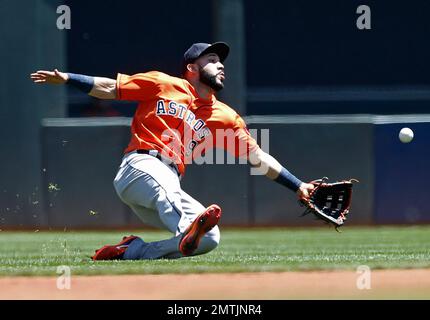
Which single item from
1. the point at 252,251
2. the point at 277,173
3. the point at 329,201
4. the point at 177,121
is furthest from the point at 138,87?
the point at 252,251

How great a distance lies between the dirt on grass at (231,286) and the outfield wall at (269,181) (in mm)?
6095

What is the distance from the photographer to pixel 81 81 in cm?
689

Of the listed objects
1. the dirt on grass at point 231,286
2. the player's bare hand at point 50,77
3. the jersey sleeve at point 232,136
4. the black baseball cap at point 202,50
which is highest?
the black baseball cap at point 202,50

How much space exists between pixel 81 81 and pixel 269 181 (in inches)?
232

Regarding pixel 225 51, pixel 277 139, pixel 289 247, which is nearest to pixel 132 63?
pixel 277 139

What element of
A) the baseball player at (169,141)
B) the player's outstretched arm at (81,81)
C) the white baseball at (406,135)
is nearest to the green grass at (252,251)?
the baseball player at (169,141)

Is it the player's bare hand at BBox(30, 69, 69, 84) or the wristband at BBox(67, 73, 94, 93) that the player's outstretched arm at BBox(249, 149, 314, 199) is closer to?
the wristband at BBox(67, 73, 94, 93)

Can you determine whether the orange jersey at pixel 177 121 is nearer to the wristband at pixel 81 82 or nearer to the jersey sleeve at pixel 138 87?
the jersey sleeve at pixel 138 87

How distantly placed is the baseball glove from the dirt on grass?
937 millimetres

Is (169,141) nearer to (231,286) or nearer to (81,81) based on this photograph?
(81,81)

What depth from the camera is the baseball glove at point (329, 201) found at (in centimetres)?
730

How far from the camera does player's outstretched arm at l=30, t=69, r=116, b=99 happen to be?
22.2ft

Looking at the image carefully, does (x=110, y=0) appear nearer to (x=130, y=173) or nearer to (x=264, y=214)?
(x=264, y=214)

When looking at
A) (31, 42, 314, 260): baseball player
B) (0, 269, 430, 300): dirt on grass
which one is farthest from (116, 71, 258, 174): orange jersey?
(0, 269, 430, 300): dirt on grass
